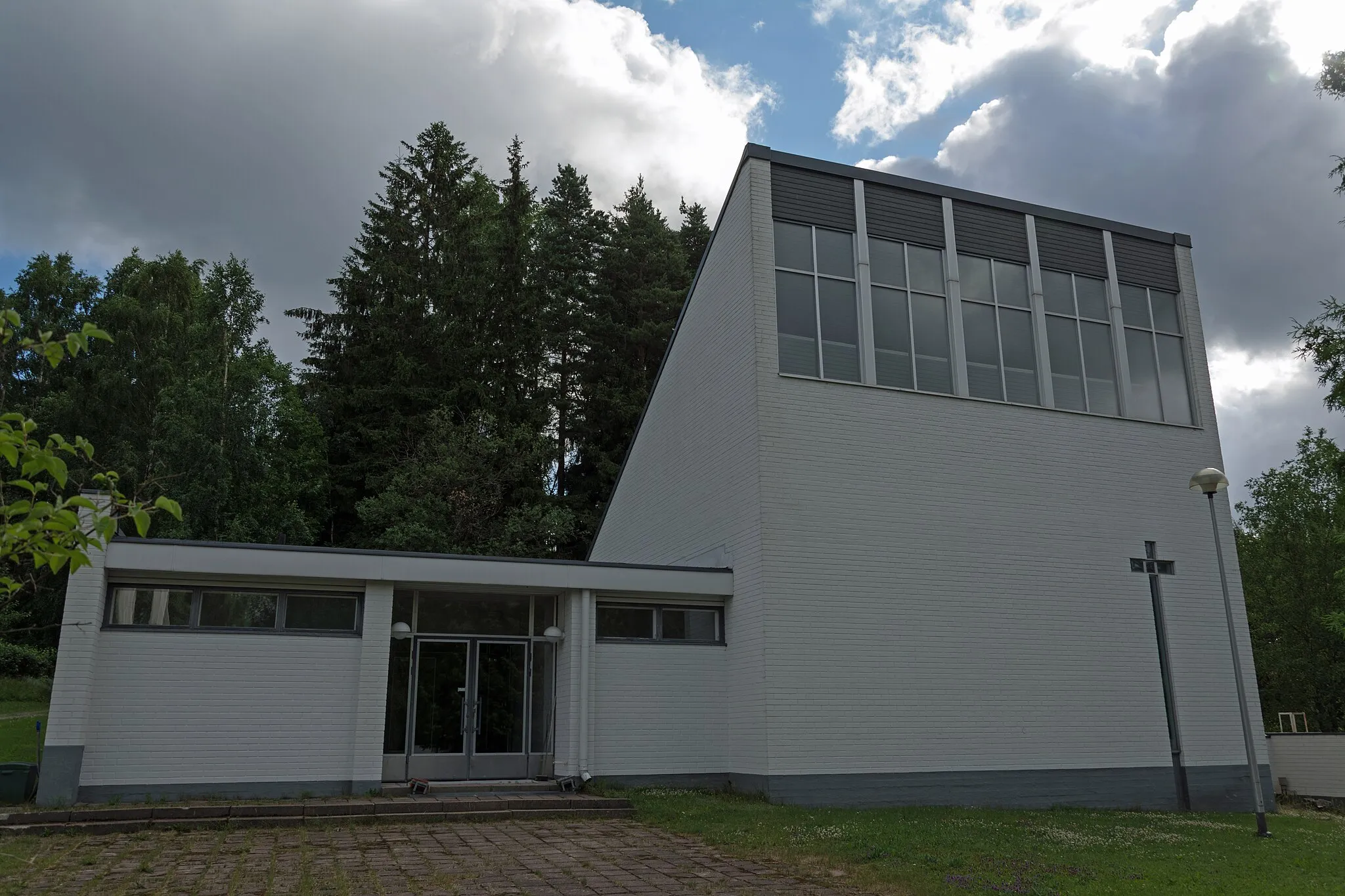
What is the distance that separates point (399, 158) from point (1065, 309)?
28347 mm

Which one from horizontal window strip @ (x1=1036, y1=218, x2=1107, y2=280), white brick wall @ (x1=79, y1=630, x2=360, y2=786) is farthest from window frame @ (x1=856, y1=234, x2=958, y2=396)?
white brick wall @ (x1=79, y1=630, x2=360, y2=786)

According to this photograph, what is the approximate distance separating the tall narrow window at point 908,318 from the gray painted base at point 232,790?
10153mm

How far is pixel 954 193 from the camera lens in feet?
60.3

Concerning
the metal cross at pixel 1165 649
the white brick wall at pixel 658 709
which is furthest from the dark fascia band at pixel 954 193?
the white brick wall at pixel 658 709

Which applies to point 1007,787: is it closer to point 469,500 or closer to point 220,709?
point 220,709

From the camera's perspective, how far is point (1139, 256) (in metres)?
19.8

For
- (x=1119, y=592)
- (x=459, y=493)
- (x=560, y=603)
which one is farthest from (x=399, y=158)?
(x=1119, y=592)

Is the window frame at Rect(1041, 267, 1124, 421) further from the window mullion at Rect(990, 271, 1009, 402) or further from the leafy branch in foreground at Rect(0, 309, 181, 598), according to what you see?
the leafy branch in foreground at Rect(0, 309, 181, 598)

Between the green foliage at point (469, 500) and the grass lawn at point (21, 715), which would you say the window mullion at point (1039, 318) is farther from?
the grass lawn at point (21, 715)

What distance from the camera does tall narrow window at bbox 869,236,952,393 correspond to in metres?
17.2

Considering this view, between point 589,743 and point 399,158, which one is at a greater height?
point 399,158

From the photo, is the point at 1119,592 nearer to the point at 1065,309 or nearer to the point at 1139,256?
the point at 1065,309

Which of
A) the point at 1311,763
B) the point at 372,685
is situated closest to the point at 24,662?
the point at 372,685

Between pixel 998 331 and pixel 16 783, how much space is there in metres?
16.2
